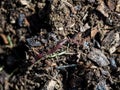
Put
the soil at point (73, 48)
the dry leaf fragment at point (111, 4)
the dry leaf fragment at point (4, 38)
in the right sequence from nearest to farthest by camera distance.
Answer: the soil at point (73, 48)
the dry leaf fragment at point (111, 4)
the dry leaf fragment at point (4, 38)

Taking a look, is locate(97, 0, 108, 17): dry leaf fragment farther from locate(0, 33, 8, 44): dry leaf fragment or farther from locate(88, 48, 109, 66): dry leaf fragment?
locate(0, 33, 8, 44): dry leaf fragment

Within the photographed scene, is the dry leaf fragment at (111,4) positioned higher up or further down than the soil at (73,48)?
higher up

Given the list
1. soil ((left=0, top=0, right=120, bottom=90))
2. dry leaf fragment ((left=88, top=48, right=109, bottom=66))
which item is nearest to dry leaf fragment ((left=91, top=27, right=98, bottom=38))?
soil ((left=0, top=0, right=120, bottom=90))

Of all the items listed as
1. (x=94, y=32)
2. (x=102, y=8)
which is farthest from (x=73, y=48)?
(x=102, y=8)

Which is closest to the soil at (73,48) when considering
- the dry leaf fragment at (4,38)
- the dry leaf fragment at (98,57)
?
the dry leaf fragment at (98,57)

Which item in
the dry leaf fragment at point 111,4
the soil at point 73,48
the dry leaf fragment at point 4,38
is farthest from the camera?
the dry leaf fragment at point 4,38

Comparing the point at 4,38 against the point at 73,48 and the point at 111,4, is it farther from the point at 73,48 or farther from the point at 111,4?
the point at 111,4

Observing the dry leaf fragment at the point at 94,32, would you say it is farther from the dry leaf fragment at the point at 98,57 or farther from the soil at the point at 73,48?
the dry leaf fragment at the point at 98,57

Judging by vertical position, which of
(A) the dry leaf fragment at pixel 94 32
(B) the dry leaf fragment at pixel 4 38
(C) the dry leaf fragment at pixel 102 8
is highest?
(C) the dry leaf fragment at pixel 102 8
